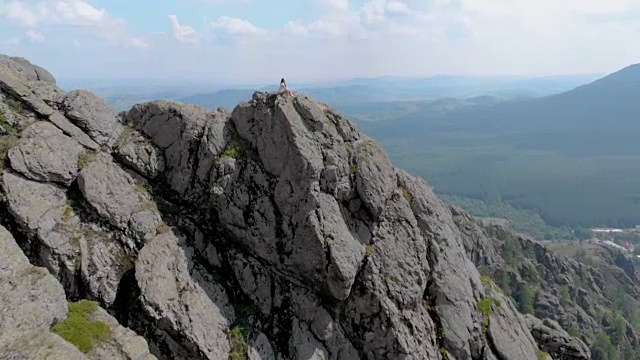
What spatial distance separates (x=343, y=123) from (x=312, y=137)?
3.83 meters

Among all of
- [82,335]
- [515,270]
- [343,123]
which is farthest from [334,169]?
[515,270]

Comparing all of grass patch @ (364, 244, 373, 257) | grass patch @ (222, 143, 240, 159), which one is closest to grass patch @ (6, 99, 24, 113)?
grass patch @ (222, 143, 240, 159)

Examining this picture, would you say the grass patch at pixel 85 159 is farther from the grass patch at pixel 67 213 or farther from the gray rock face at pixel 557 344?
the gray rock face at pixel 557 344

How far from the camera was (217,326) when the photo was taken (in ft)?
87.7

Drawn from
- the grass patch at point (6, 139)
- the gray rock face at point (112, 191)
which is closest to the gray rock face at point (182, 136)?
the gray rock face at point (112, 191)

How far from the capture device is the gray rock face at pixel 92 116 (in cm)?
3238

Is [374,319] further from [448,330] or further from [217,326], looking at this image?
[217,326]

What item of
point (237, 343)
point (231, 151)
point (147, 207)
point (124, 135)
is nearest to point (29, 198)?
point (147, 207)

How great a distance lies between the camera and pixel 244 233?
99.2 feet

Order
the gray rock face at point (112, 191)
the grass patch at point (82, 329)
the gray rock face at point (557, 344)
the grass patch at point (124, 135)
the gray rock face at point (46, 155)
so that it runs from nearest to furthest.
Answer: the grass patch at point (82, 329) < the gray rock face at point (46, 155) < the gray rock face at point (112, 191) < the grass patch at point (124, 135) < the gray rock face at point (557, 344)

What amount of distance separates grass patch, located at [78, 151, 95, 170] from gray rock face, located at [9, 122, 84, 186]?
0.19 m

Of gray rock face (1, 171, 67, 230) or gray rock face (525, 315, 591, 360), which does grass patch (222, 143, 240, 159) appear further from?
gray rock face (525, 315, 591, 360)

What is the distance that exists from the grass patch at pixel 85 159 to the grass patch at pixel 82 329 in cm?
997

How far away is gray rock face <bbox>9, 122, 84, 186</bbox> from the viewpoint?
2719 cm
